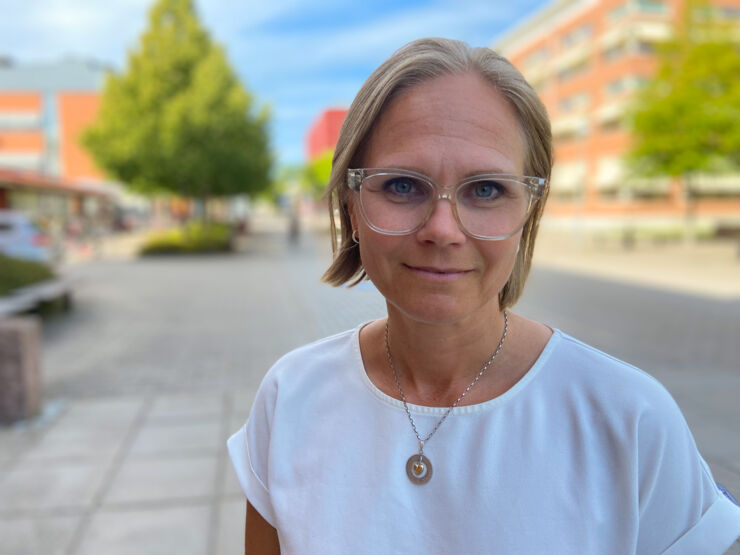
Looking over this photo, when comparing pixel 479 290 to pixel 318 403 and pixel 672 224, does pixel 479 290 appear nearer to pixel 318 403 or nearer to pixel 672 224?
pixel 318 403

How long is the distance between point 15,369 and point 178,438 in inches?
60.1

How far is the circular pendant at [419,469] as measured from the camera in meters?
1.11

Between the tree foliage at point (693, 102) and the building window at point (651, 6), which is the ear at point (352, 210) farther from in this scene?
the building window at point (651, 6)

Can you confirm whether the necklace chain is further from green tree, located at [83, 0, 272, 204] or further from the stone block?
green tree, located at [83, 0, 272, 204]

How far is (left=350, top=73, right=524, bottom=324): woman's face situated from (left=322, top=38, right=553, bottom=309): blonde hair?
0.02 metres

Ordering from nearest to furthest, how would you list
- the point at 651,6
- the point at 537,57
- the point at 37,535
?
the point at 37,535 → the point at 651,6 → the point at 537,57

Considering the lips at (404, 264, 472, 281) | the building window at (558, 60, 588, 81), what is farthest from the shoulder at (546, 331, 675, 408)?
the building window at (558, 60, 588, 81)

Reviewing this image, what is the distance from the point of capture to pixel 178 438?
4.62 m

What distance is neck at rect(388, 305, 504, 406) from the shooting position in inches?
46.5

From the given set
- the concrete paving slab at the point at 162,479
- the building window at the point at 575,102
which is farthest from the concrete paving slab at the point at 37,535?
the building window at the point at 575,102

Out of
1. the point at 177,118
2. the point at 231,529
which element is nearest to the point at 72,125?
the point at 177,118

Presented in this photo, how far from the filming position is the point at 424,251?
1051mm

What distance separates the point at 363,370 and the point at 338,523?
11.7 inches

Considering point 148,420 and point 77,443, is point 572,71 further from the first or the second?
point 77,443
